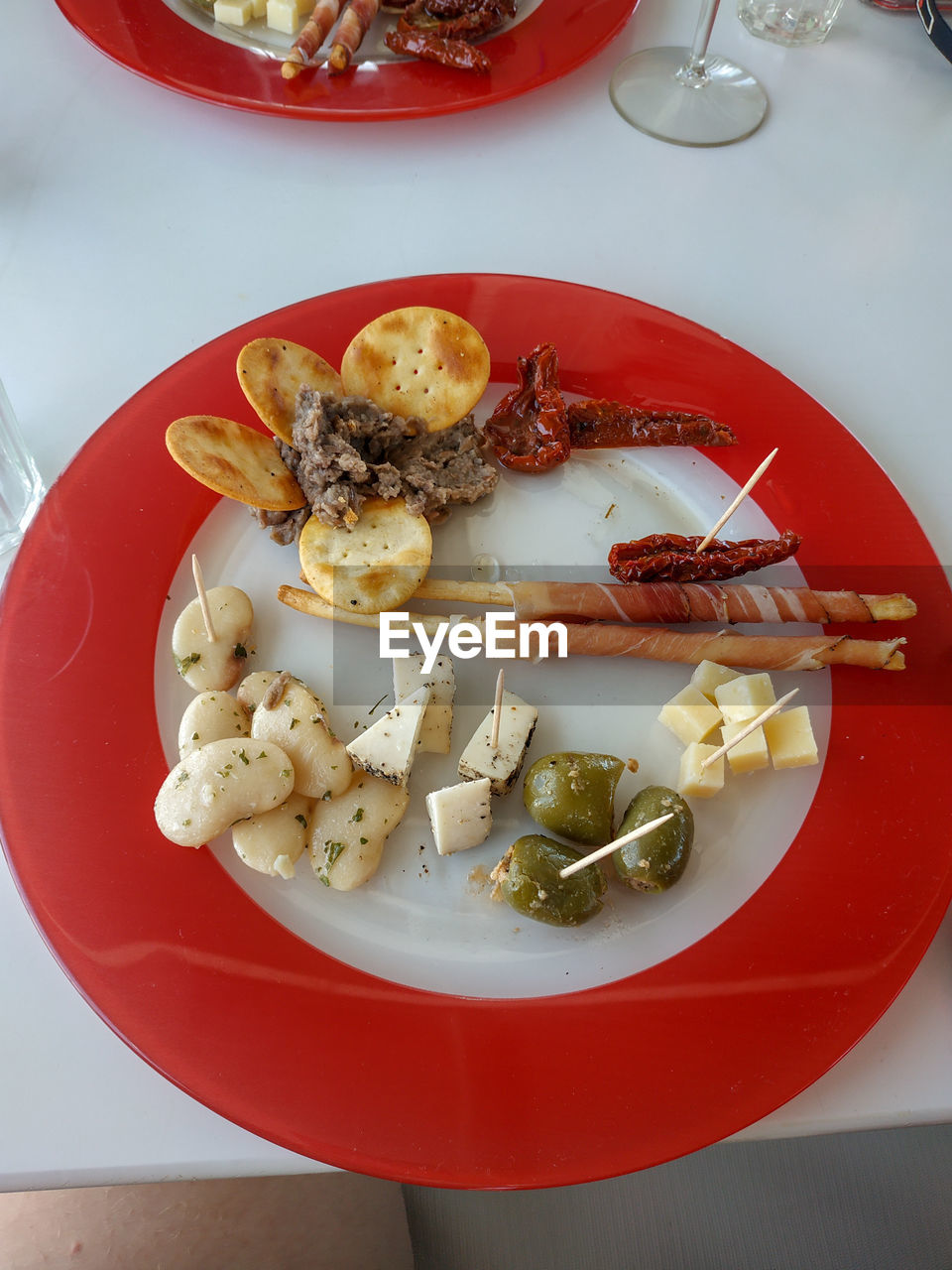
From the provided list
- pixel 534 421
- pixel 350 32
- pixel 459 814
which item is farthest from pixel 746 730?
pixel 350 32

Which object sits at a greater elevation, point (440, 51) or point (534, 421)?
point (440, 51)

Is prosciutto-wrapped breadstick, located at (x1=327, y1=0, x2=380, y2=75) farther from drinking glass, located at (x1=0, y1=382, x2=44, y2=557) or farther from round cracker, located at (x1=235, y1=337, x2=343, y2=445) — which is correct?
drinking glass, located at (x1=0, y1=382, x2=44, y2=557)

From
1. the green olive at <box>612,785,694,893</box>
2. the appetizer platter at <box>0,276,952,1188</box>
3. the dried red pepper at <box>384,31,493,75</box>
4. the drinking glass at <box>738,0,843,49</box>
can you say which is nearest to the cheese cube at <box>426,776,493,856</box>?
the appetizer platter at <box>0,276,952,1188</box>

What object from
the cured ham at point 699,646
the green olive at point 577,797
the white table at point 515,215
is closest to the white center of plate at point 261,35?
the white table at point 515,215

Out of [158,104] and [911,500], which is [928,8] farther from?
[158,104]

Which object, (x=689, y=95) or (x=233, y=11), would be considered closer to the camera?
(x=233, y=11)

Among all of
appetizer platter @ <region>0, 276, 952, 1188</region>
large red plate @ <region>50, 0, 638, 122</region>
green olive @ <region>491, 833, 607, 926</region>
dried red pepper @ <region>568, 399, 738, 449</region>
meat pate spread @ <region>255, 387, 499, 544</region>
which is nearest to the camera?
appetizer platter @ <region>0, 276, 952, 1188</region>

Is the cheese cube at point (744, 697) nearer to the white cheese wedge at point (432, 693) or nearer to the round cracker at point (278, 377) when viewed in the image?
the white cheese wedge at point (432, 693)

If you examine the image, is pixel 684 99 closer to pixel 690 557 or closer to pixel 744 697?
pixel 690 557
